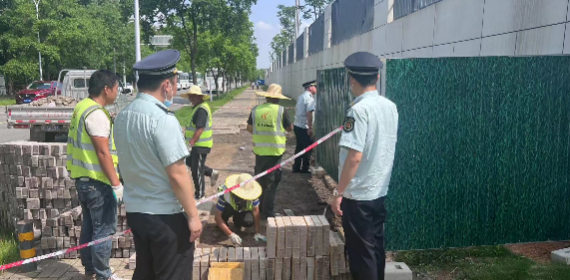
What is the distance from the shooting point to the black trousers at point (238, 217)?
5043 millimetres

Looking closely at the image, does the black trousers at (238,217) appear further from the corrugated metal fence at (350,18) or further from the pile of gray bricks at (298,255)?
the corrugated metal fence at (350,18)

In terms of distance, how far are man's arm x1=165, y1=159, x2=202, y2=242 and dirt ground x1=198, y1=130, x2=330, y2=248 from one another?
2370 mm

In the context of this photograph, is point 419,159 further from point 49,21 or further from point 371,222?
point 49,21

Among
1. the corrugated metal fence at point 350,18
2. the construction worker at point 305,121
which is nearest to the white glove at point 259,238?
the construction worker at point 305,121

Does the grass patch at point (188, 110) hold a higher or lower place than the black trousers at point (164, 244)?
lower

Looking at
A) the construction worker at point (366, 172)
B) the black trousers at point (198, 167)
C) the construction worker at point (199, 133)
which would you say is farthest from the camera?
the black trousers at point (198, 167)

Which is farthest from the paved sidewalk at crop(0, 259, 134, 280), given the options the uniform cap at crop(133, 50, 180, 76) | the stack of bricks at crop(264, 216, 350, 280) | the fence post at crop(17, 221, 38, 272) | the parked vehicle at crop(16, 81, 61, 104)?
the parked vehicle at crop(16, 81, 61, 104)

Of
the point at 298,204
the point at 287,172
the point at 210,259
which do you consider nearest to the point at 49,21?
the point at 287,172

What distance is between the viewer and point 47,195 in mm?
4922

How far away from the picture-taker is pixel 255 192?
16.2 feet

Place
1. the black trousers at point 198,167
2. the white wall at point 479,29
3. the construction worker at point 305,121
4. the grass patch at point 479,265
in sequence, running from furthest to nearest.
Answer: the construction worker at point 305,121, the black trousers at point 198,167, the white wall at point 479,29, the grass patch at point 479,265

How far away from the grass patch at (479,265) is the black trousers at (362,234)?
3.70 ft

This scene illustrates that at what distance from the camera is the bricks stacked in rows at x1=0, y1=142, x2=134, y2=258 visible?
4.68 metres

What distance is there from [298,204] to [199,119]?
1.99m
